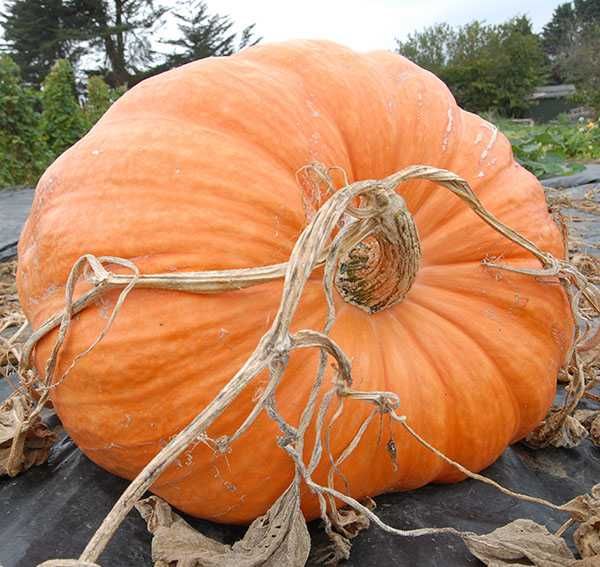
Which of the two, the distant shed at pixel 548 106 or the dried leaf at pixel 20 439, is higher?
the dried leaf at pixel 20 439

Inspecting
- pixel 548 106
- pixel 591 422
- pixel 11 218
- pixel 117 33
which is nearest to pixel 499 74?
pixel 548 106

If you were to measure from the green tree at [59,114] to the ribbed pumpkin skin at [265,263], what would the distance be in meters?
12.6

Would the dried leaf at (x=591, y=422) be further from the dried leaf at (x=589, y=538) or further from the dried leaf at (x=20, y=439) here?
the dried leaf at (x=20, y=439)

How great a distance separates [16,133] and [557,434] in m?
11.8

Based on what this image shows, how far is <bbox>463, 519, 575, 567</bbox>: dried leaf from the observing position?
108cm

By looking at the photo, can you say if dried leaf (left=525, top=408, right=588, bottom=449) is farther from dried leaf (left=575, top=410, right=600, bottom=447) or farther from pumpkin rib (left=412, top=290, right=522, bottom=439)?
pumpkin rib (left=412, top=290, right=522, bottom=439)

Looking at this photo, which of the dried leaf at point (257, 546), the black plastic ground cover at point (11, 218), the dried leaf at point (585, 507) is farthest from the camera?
the black plastic ground cover at point (11, 218)

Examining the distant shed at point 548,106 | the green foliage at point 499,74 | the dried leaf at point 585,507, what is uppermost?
the dried leaf at point 585,507

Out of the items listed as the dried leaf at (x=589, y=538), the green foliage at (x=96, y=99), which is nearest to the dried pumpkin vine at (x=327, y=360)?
the dried leaf at (x=589, y=538)

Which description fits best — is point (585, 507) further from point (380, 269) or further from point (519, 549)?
point (380, 269)

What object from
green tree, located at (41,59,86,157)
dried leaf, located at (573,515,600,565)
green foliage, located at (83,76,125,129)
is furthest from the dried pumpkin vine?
green foliage, located at (83,76,125,129)

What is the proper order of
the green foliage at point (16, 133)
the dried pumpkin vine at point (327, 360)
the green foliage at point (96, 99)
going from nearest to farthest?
the dried pumpkin vine at point (327, 360), the green foliage at point (16, 133), the green foliage at point (96, 99)

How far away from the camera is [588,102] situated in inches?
963

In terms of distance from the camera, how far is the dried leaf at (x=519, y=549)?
1.08 metres
